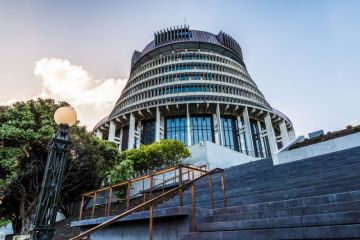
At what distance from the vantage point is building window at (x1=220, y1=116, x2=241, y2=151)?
4044 centimetres

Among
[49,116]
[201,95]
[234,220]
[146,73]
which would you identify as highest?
[146,73]

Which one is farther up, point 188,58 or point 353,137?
point 188,58

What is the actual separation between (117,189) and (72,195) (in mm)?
5146

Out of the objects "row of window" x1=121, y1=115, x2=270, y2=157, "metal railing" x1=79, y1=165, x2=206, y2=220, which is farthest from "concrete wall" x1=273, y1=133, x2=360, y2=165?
"row of window" x1=121, y1=115, x2=270, y2=157

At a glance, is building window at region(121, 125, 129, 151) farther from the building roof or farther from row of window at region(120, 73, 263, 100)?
the building roof

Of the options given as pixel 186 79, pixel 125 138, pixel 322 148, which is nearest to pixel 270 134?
pixel 186 79

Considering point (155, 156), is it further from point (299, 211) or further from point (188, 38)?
point (188, 38)

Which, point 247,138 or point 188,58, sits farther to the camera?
point 188,58

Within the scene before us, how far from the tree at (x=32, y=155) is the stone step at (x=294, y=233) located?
13086mm

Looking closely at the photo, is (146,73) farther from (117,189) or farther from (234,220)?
(234,220)

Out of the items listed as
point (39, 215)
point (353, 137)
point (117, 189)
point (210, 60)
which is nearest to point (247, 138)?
point (210, 60)

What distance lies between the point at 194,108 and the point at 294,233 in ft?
124

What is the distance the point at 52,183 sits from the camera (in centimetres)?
423

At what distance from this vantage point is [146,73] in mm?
47219
